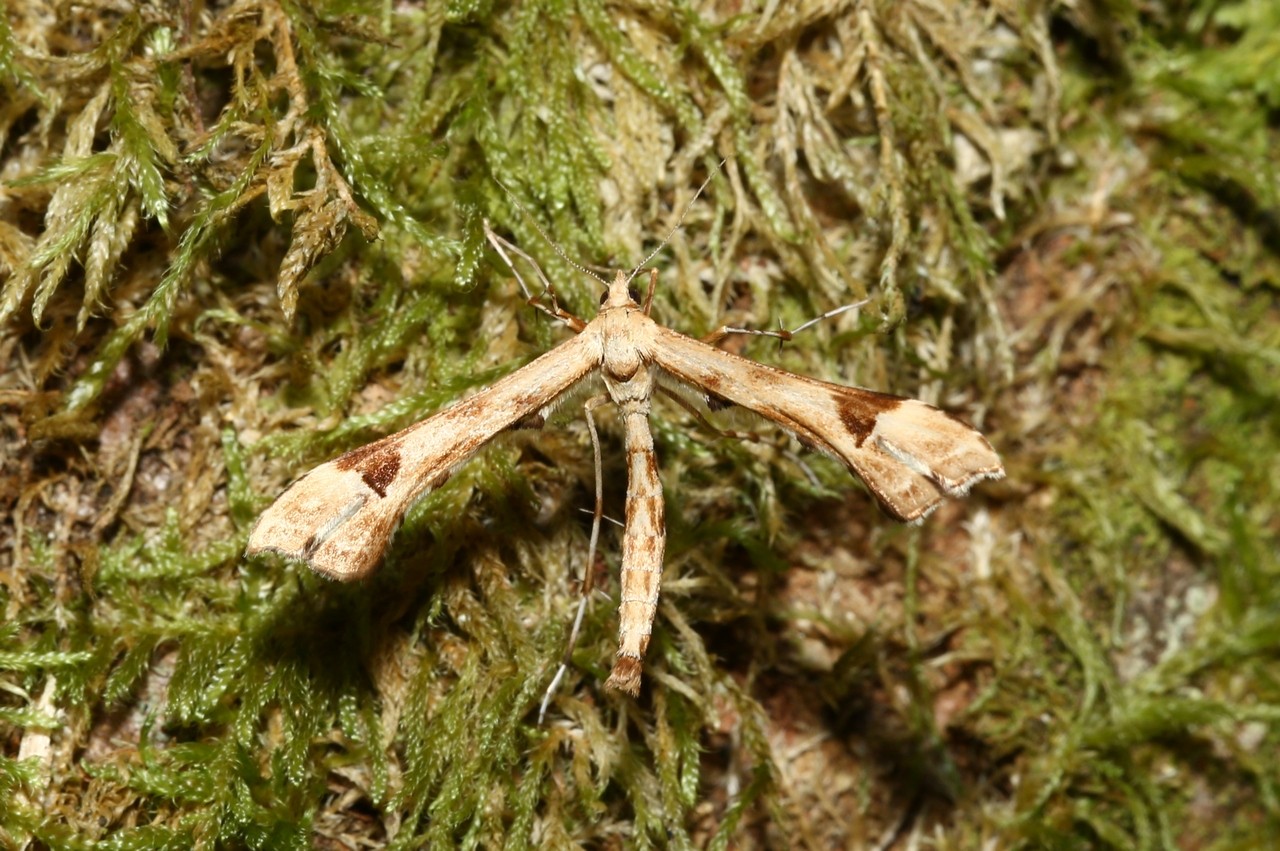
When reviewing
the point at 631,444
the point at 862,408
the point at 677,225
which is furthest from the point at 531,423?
the point at 862,408

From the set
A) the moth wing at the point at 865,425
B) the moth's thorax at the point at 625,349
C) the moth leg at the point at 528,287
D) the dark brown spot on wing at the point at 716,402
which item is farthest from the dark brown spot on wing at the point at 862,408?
the moth leg at the point at 528,287

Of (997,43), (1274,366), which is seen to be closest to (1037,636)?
(1274,366)

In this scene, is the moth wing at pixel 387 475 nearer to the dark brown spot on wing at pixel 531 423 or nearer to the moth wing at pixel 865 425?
the dark brown spot on wing at pixel 531 423

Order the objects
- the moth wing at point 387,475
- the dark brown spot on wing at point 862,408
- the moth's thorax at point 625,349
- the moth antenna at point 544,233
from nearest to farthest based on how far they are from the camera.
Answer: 1. the moth wing at point 387,475
2. the dark brown spot on wing at point 862,408
3. the moth's thorax at point 625,349
4. the moth antenna at point 544,233

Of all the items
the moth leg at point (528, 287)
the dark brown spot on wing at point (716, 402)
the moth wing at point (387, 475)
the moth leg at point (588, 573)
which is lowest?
the moth leg at point (588, 573)

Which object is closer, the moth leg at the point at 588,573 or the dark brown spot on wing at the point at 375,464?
the dark brown spot on wing at the point at 375,464

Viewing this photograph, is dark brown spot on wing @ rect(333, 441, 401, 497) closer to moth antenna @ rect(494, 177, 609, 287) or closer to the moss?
the moss

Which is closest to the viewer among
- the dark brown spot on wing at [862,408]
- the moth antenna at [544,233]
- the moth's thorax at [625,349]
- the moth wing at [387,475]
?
→ the moth wing at [387,475]

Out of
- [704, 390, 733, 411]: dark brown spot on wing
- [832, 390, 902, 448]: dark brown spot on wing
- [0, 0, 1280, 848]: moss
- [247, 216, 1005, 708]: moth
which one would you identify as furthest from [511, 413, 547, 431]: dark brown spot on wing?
[832, 390, 902, 448]: dark brown spot on wing

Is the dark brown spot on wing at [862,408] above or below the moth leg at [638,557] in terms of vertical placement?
above
